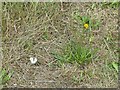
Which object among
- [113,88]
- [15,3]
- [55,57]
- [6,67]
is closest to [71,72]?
[55,57]

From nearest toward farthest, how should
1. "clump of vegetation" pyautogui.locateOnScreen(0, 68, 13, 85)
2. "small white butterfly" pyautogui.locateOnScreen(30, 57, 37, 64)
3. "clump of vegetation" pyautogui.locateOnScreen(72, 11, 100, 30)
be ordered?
"clump of vegetation" pyautogui.locateOnScreen(0, 68, 13, 85) < "small white butterfly" pyautogui.locateOnScreen(30, 57, 37, 64) < "clump of vegetation" pyautogui.locateOnScreen(72, 11, 100, 30)

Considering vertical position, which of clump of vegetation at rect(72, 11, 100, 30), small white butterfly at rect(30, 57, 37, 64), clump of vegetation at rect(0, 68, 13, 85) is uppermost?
clump of vegetation at rect(72, 11, 100, 30)

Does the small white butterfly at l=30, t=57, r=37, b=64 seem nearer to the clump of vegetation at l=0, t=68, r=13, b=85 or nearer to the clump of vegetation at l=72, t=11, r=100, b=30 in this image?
the clump of vegetation at l=0, t=68, r=13, b=85

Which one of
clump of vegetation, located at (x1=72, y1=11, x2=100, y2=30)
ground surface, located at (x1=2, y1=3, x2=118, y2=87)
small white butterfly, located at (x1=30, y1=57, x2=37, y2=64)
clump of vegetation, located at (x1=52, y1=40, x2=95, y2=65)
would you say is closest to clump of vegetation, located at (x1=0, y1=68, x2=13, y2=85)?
ground surface, located at (x1=2, y1=3, x2=118, y2=87)

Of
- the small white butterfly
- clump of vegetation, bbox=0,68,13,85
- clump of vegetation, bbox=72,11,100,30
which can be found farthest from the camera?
clump of vegetation, bbox=72,11,100,30

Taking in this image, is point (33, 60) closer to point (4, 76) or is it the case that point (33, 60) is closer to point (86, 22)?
point (4, 76)

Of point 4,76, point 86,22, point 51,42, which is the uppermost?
point 86,22

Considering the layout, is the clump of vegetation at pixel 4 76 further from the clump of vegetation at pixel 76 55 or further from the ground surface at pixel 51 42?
the clump of vegetation at pixel 76 55

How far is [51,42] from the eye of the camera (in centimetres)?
231

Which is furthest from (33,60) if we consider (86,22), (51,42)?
(86,22)

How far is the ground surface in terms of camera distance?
213cm

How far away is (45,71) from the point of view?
2.17 m

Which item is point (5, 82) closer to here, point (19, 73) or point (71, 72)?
point (19, 73)

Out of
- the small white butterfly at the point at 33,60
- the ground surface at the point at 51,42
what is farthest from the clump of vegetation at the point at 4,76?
the small white butterfly at the point at 33,60
